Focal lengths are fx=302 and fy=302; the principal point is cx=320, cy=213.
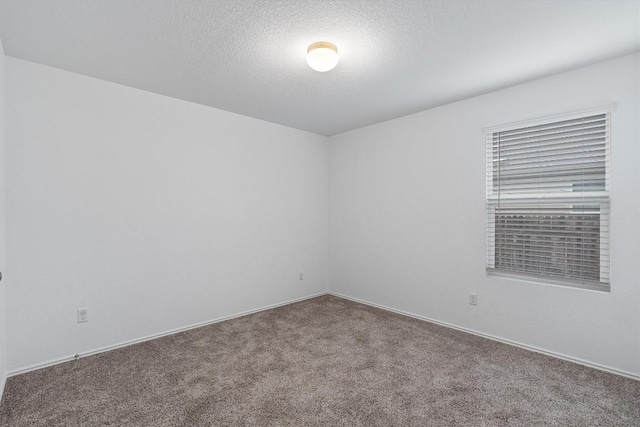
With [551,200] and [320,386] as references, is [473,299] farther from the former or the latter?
[320,386]

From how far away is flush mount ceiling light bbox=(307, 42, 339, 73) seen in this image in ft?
6.95

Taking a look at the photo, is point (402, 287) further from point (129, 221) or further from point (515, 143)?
point (129, 221)

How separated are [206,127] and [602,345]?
4.21 metres

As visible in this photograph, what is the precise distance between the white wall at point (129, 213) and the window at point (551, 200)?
258 centimetres

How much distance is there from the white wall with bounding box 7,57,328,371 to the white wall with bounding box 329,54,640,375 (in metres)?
1.06

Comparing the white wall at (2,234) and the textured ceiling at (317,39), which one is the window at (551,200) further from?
the white wall at (2,234)

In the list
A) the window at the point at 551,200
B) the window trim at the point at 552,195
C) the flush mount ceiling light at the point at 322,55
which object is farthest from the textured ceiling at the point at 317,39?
the window at the point at 551,200

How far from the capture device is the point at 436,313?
136 inches

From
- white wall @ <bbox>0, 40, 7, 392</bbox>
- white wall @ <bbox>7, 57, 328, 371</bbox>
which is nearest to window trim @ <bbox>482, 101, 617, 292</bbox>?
white wall @ <bbox>7, 57, 328, 371</bbox>

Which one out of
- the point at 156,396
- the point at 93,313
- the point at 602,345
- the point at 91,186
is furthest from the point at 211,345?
the point at 602,345

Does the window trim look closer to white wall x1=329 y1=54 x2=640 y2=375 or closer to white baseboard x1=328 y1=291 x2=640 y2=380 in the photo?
white wall x1=329 y1=54 x2=640 y2=375

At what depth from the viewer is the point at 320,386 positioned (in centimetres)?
219

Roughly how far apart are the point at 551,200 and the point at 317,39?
2427 mm

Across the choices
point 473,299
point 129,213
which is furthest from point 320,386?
point 129,213
